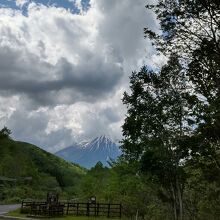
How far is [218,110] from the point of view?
19297mm

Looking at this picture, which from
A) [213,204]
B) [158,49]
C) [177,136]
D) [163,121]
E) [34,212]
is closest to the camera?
[158,49]

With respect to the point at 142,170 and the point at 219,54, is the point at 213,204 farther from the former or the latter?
the point at 219,54

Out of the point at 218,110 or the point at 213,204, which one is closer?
the point at 218,110

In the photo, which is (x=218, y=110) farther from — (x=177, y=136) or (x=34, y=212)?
(x=34, y=212)

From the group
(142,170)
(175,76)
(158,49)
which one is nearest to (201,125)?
(158,49)

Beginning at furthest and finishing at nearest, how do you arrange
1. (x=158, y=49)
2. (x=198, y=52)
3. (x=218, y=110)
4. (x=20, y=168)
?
(x=20, y=168) → (x=158, y=49) → (x=198, y=52) → (x=218, y=110)

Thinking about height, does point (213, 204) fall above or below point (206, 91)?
below

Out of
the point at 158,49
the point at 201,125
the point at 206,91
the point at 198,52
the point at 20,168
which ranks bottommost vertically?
the point at 201,125

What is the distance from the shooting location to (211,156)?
25531mm

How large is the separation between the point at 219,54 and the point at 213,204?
2141cm

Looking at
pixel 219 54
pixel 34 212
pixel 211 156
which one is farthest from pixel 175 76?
pixel 34 212

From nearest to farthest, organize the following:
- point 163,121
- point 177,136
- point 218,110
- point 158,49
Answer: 1. point 218,110
2. point 158,49
3. point 177,136
4. point 163,121

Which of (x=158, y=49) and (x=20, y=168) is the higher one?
(x=20, y=168)

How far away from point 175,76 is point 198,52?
299 inches
